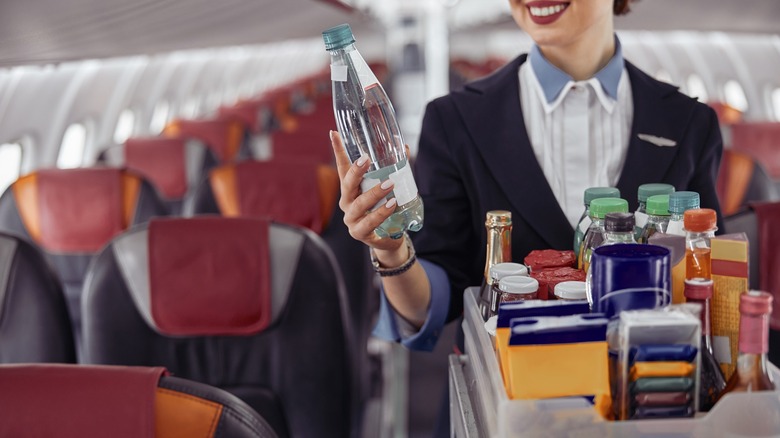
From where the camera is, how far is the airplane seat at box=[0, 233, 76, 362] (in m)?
2.24

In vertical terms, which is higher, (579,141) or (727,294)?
(579,141)

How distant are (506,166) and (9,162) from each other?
15.7 feet

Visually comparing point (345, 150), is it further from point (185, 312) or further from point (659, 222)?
point (185, 312)

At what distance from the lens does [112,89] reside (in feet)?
25.4

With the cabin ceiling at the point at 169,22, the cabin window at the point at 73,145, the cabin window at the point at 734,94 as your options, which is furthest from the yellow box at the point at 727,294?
the cabin window at the point at 734,94

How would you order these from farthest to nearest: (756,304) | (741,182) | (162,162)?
1. (162,162)
2. (741,182)
3. (756,304)

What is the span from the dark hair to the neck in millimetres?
124

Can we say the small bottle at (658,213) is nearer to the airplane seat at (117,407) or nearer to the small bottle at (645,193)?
the small bottle at (645,193)

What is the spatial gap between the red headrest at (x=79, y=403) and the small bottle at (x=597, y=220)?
67 cm

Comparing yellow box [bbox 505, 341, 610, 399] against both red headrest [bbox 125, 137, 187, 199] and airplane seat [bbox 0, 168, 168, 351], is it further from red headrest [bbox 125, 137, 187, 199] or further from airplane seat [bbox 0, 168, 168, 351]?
red headrest [bbox 125, 137, 187, 199]

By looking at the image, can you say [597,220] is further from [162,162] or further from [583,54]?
[162,162]

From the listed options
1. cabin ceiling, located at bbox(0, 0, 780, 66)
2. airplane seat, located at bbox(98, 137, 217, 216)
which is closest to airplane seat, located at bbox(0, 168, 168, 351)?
cabin ceiling, located at bbox(0, 0, 780, 66)

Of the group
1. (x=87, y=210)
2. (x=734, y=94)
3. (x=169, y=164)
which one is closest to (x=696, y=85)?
(x=734, y=94)

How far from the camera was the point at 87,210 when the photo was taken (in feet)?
11.5
